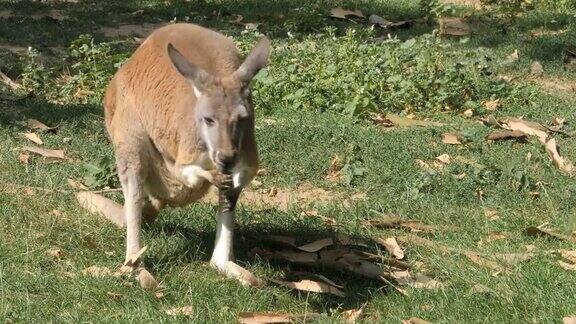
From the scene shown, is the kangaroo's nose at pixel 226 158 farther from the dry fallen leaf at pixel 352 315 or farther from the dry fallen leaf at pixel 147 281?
the dry fallen leaf at pixel 352 315

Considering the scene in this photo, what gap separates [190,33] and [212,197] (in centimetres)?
172

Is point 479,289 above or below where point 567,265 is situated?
above

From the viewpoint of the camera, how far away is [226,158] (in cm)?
467

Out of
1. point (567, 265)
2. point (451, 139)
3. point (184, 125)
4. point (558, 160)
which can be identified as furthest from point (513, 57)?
point (184, 125)

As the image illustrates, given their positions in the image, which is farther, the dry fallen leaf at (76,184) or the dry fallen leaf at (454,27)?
the dry fallen leaf at (454,27)

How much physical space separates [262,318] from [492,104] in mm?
5284

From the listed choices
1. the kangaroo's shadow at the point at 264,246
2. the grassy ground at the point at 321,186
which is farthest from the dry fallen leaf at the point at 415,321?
the kangaroo's shadow at the point at 264,246

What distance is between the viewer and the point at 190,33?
5.53 metres

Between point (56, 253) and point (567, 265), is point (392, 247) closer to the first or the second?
point (567, 265)

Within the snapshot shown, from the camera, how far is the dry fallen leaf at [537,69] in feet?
35.5

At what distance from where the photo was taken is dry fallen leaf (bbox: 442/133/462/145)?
8164 mm

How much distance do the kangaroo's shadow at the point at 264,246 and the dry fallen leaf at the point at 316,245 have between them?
108mm

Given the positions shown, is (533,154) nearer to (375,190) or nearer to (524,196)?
(524,196)

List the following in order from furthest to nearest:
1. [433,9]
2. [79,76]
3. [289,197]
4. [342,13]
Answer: [342,13] < [433,9] < [79,76] < [289,197]
